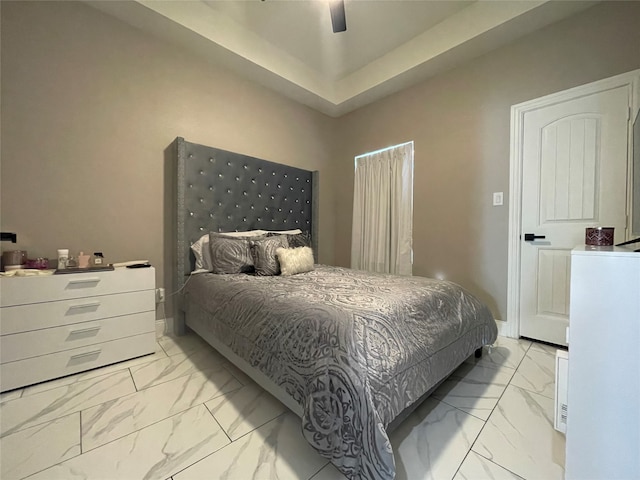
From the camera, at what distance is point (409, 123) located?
2875 mm

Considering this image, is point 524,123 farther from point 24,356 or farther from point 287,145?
point 24,356

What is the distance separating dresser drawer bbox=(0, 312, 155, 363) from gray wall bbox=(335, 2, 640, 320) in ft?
8.69

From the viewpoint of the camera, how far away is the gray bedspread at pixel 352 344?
843mm

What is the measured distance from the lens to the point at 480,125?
2.38m

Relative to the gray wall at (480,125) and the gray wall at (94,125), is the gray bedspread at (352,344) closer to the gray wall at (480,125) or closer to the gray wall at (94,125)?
the gray wall at (480,125)

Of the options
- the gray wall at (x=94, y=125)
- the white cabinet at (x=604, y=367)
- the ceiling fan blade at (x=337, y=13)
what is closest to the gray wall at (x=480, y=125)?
the ceiling fan blade at (x=337, y=13)

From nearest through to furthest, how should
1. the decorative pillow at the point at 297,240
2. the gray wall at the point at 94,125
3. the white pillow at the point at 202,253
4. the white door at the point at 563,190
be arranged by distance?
the gray wall at the point at 94,125
the white door at the point at 563,190
the white pillow at the point at 202,253
the decorative pillow at the point at 297,240

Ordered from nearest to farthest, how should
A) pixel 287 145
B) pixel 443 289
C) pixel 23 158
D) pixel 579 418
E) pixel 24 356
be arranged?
pixel 579 418
pixel 24 356
pixel 443 289
pixel 23 158
pixel 287 145

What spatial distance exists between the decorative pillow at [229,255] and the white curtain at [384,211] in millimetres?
1580

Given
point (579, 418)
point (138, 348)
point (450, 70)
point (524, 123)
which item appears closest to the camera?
point (579, 418)

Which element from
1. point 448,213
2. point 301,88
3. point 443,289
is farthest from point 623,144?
point 301,88

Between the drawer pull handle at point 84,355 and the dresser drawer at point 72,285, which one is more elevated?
the dresser drawer at point 72,285

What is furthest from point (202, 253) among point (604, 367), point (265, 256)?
point (604, 367)

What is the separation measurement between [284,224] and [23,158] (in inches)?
81.8
